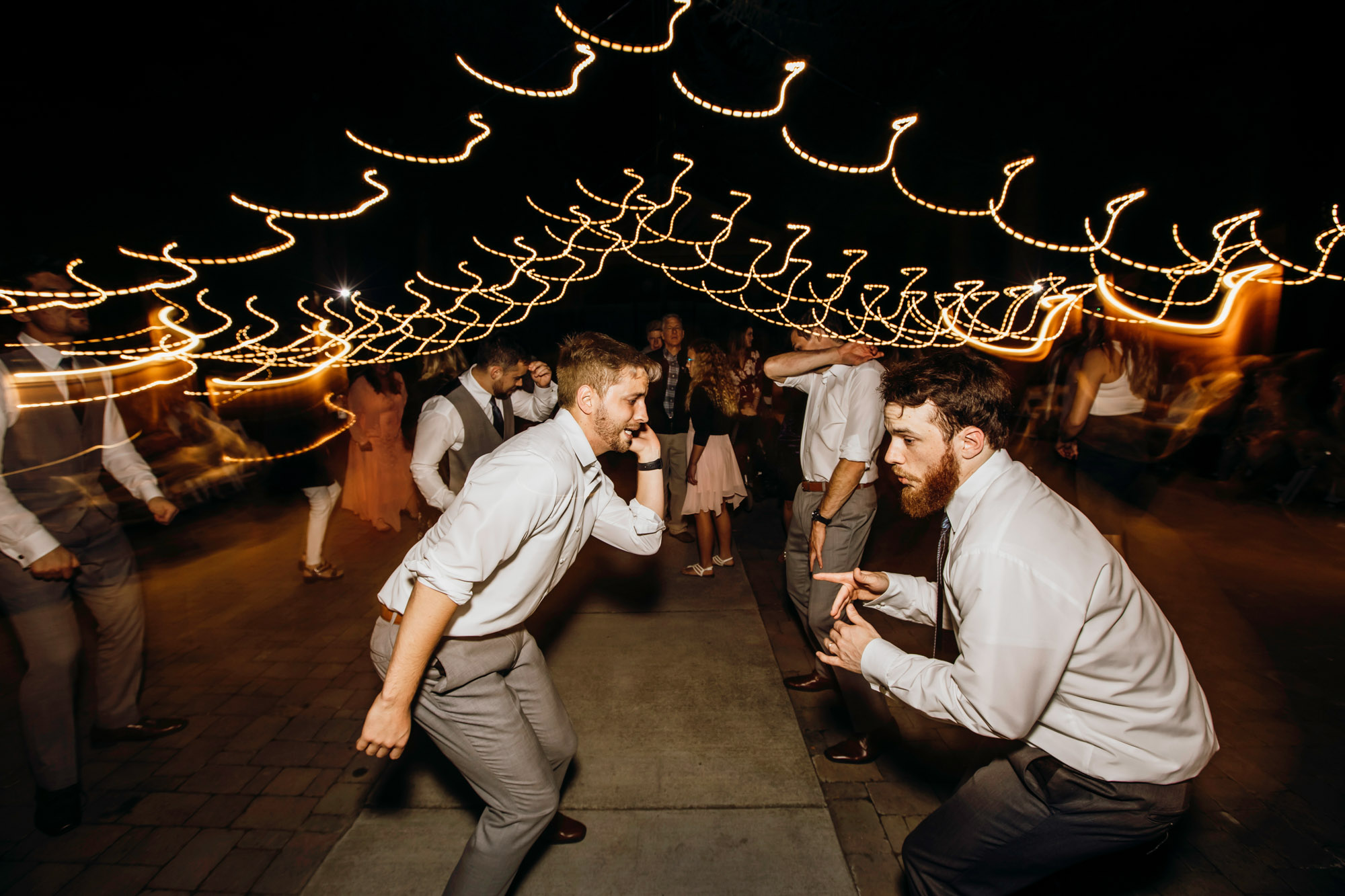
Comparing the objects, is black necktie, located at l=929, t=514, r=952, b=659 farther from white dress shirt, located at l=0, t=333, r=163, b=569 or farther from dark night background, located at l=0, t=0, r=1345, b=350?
dark night background, located at l=0, t=0, r=1345, b=350

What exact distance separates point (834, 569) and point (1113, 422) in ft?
8.85

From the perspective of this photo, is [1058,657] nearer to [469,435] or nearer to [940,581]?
[940,581]

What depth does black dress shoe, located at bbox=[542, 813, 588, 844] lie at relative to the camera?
2.35m

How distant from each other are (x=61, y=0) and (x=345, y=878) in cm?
736

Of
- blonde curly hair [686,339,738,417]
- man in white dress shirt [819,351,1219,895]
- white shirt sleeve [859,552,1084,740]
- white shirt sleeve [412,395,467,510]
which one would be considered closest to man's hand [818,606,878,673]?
man in white dress shirt [819,351,1219,895]

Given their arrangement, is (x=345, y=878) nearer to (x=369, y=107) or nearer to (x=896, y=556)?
(x=896, y=556)

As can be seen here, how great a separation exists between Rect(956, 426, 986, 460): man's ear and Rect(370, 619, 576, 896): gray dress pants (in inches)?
59.7

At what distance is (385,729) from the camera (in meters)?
1.53

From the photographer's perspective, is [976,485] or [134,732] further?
[134,732]

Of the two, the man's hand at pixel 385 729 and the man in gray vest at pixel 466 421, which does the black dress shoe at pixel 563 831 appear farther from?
the man in gray vest at pixel 466 421

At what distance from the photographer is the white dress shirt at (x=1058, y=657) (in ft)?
4.44

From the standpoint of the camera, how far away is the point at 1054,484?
21.8 ft

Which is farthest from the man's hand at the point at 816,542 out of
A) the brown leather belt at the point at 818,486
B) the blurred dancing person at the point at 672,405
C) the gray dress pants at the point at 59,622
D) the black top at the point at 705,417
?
the gray dress pants at the point at 59,622

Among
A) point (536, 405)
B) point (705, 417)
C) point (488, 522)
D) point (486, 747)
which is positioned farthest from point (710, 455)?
point (488, 522)
